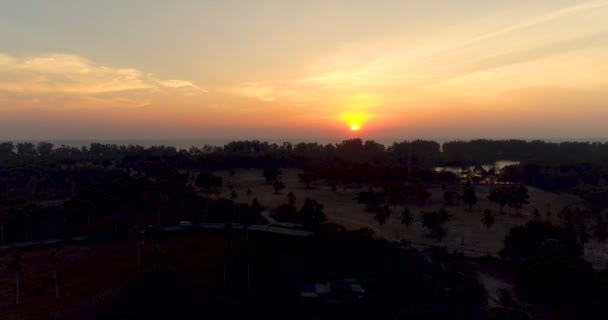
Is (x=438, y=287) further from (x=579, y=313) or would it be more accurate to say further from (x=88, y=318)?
(x=88, y=318)

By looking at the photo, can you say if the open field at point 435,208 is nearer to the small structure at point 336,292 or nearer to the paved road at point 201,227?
the paved road at point 201,227

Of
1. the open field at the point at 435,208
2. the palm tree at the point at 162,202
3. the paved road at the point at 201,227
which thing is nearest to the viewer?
the paved road at the point at 201,227

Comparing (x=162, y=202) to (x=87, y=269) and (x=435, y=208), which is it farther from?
(x=435, y=208)

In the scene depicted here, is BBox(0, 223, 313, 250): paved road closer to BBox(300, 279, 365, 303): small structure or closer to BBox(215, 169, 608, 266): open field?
BBox(215, 169, 608, 266): open field

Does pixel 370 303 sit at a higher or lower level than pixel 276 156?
lower

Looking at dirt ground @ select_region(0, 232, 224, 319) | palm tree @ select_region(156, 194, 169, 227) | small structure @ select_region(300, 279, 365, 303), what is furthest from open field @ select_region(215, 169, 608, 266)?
dirt ground @ select_region(0, 232, 224, 319)

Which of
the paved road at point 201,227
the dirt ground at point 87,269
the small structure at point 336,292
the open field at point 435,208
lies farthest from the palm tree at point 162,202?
the small structure at point 336,292

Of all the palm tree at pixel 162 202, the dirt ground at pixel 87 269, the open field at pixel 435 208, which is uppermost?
the palm tree at pixel 162 202

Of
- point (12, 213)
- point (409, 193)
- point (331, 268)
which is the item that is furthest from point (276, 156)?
point (331, 268)

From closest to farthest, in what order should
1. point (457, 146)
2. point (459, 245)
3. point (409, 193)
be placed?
point (459, 245) → point (409, 193) → point (457, 146)
